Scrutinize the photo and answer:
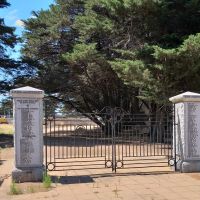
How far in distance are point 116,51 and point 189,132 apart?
13970 mm

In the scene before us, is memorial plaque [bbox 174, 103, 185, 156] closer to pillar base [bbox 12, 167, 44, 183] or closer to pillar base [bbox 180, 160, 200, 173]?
pillar base [bbox 180, 160, 200, 173]

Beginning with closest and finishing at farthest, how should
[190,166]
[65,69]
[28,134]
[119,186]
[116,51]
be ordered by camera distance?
[119,186] → [28,134] → [190,166] → [116,51] → [65,69]

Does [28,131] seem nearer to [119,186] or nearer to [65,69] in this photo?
[119,186]

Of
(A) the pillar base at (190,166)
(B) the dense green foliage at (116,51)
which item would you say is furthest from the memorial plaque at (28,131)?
(B) the dense green foliage at (116,51)

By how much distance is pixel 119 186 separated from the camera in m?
11.3

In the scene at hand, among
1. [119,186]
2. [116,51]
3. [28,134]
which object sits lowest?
[119,186]

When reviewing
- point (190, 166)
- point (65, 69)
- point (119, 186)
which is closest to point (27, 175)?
point (119, 186)

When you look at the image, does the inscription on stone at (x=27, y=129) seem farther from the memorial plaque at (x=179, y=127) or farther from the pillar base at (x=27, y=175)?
the memorial plaque at (x=179, y=127)

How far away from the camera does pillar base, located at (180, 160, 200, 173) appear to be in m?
13.4

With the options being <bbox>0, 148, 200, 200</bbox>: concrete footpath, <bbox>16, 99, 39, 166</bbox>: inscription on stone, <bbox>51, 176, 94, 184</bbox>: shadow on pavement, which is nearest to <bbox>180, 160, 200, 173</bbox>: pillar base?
<bbox>0, 148, 200, 200</bbox>: concrete footpath

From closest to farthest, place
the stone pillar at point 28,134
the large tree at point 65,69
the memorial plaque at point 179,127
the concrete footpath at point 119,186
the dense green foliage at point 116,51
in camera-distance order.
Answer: the concrete footpath at point 119,186 < the stone pillar at point 28,134 < the memorial plaque at point 179,127 < the dense green foliage at point 116,51 < the large tree at point 65,69

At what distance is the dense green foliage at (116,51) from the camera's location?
861 inches

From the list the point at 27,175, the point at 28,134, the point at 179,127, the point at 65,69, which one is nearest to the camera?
the point at 27,175

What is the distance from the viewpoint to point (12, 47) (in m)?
30.0
